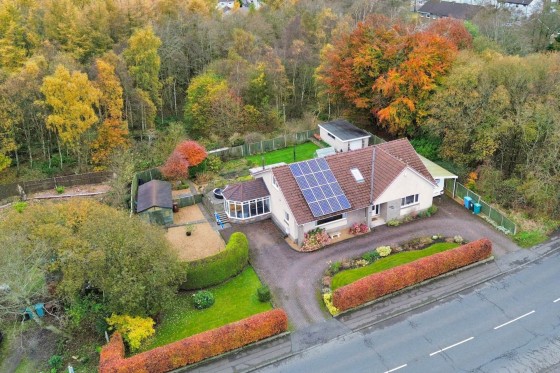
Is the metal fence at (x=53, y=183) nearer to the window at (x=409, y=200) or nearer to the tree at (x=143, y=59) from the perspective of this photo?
the tree at (x=143, y=59)

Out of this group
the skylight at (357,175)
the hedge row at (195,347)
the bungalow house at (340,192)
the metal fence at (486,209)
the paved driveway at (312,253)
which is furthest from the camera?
the skylight at (357,175)

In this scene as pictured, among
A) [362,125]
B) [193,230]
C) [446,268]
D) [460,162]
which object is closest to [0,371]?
[193,230]

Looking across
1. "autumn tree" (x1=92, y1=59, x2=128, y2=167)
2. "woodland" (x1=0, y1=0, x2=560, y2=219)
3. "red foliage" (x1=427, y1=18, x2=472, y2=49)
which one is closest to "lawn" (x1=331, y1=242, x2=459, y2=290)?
"woodland" (x1=0, y1=0, x2=560, y2=219)

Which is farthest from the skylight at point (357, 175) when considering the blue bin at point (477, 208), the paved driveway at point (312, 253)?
the blue bin at point (477, 208)

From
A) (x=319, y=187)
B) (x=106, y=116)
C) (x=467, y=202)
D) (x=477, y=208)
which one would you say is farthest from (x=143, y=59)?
(x=477, y=208)

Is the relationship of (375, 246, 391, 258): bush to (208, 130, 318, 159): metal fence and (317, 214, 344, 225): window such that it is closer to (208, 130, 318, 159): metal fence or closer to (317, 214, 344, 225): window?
(317, 214, 344, 225): window

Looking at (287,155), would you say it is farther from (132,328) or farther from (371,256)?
(132,328)
